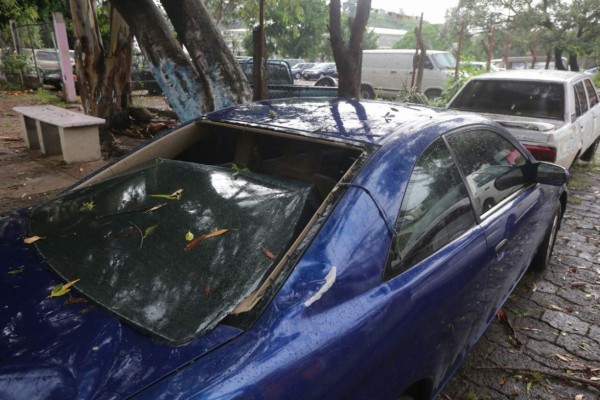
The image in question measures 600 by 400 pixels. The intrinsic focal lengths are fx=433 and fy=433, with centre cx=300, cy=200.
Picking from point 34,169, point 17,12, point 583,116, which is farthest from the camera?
point 17,12

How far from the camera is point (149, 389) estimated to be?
44.5 inches

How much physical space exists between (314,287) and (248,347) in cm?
29

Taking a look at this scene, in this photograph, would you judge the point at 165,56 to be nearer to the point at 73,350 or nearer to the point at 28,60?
the point at 73,350

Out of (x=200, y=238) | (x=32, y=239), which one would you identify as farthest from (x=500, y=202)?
(x=32, y=239)

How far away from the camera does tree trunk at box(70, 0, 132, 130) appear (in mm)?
8250

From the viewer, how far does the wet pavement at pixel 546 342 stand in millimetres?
2596

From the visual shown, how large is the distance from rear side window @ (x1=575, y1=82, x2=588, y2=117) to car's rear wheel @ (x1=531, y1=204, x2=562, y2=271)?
3.17 metres

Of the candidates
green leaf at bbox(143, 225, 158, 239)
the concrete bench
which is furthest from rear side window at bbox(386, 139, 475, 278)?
the concrete bench

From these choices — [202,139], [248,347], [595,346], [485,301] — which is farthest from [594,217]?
[248,347]

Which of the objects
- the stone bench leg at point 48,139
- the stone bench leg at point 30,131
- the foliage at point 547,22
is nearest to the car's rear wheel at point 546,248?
the stone bench leg at point 48,139

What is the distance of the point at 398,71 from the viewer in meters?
16.4

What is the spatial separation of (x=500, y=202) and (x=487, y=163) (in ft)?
0.81

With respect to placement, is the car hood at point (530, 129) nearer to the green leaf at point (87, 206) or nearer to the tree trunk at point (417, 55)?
the tree trunk at point (417, 55)

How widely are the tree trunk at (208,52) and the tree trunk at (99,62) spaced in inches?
135
